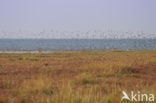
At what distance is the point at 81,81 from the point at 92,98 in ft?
14.8

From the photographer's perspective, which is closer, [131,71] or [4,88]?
[4,88]

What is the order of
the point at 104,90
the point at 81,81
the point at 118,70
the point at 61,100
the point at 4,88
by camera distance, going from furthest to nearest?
1. the point at 118,70
2. the point at 81,81
3. the point at 4,88
4. the point at 104,90
5. the point at 61,100

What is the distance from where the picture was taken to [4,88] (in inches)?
475

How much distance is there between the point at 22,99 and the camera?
8711 millimetres

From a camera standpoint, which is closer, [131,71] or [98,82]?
[98,82]

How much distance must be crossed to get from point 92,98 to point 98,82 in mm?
4730

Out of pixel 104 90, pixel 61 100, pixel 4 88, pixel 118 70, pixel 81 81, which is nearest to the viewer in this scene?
pixel 61 100

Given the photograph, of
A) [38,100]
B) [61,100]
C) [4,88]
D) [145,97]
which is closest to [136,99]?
[145,97]

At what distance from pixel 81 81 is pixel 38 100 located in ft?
15.0

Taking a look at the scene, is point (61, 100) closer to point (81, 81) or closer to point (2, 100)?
point (2, 100)

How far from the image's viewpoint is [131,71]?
17.9 m

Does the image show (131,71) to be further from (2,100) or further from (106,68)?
(2,100)

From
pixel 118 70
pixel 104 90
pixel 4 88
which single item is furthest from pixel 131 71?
pixel 4 88

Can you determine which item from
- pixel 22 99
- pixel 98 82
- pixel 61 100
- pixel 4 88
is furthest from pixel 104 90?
pixel 4 88
